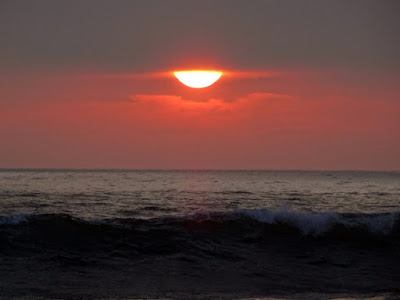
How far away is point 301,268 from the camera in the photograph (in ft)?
52.4

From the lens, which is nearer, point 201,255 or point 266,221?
point 201,255

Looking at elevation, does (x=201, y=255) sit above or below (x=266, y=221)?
below

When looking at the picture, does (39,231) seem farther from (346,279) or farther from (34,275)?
(346,279)

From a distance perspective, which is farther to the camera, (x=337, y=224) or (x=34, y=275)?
(x=337, y=224)

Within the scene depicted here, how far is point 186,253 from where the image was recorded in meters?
17.7

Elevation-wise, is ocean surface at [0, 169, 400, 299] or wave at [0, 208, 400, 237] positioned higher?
wave at [0, 208, 400, 237]

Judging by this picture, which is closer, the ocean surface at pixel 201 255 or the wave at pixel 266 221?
the ocean surface at pixel 201 255

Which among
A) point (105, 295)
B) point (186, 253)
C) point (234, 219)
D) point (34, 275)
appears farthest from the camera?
point (234, 219)

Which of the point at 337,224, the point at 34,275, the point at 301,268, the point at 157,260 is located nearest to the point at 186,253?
the point at 157,260

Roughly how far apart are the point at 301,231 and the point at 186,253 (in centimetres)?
560

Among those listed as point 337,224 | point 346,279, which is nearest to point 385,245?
point 337,224

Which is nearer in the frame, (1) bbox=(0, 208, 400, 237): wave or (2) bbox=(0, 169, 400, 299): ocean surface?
(2) bbox=(0, 169, 400, 299): ocean surface

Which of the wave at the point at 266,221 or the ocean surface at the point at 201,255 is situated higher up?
the wave at the point at 266,221

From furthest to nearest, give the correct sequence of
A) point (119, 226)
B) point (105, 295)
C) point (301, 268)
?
point (119, 226)
point (301, 268)
point (105, 295)
